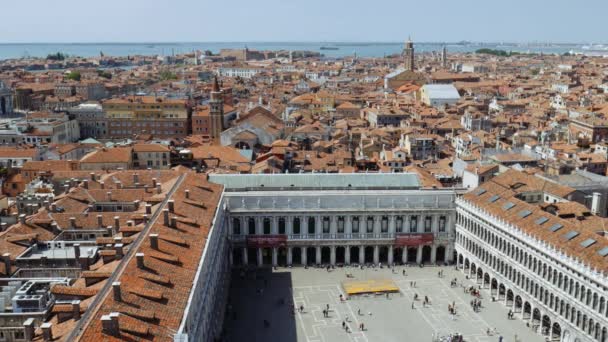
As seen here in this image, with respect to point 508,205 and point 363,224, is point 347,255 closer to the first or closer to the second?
point 363,224

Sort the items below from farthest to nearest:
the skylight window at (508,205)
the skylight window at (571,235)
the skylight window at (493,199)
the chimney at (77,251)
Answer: the skylight window at (493,199) → the skylight window at (508,205) → the skylight window at (571,235) → the chimney at (77,251)

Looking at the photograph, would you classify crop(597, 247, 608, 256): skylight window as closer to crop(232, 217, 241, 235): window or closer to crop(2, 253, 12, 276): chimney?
crop(232, 217, 241, 235): window

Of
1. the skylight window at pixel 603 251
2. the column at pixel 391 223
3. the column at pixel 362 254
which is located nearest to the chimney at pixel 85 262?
the column at pixel 362 254

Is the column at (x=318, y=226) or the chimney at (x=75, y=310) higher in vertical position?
the chimney at (x=75, y=310)

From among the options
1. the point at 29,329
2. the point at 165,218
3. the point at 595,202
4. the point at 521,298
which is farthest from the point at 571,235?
the point at 29,329

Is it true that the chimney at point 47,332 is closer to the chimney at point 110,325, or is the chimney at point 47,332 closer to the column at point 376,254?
the chimney at point 110,325

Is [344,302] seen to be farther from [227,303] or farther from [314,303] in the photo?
[227,303]

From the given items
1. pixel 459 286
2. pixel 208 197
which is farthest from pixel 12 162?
pixel 459 286

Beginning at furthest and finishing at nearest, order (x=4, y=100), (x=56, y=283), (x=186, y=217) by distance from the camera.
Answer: (x=4, y=100), (x=186, y=217), (x=56, y=283)

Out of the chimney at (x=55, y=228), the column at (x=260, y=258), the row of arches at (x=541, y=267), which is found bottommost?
the column at (x=260, y=258)
